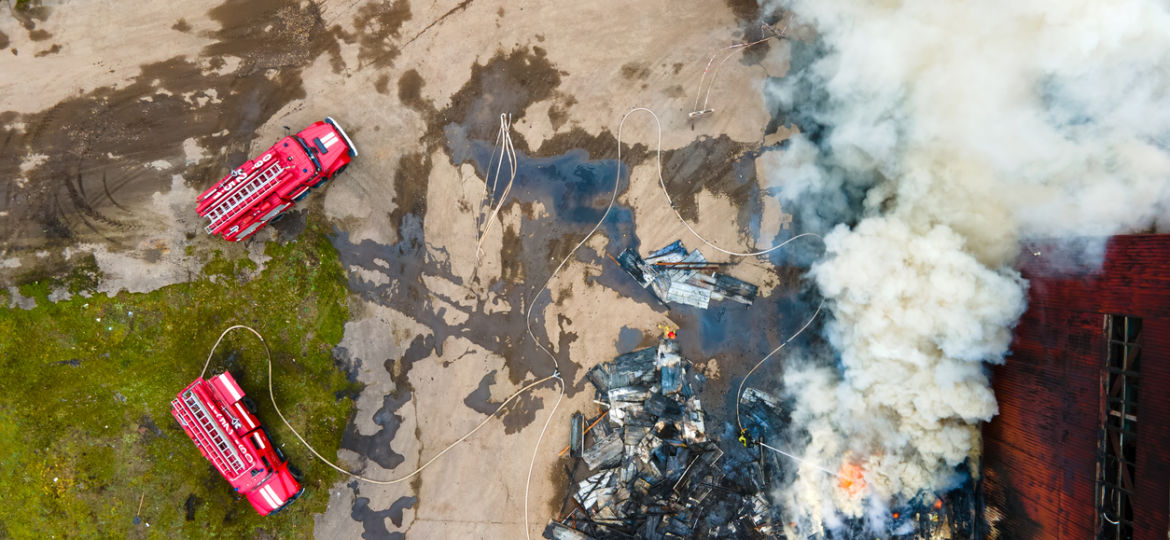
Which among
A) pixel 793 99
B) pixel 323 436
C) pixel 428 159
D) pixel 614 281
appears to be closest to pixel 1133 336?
pixel 793 99

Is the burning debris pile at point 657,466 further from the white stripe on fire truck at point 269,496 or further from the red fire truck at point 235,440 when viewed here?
the red fire truck at point 235,440

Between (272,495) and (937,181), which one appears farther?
(272,495)

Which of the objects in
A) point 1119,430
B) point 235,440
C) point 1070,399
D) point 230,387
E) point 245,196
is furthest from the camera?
point 230,387

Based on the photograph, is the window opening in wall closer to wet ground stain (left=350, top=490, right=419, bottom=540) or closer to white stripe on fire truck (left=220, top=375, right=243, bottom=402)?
wet ground stain (left=350, top=490, right=419, bottom=540)

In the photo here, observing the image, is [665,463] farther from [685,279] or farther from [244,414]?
[244,414]

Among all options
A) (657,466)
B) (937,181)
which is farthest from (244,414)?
(937,181)

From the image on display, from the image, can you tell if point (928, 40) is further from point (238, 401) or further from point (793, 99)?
point (238, 401)

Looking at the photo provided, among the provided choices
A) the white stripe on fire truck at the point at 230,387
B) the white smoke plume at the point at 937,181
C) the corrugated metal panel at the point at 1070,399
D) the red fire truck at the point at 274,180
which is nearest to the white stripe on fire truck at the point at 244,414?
the white stripe on fire truck at the point at 230,387
